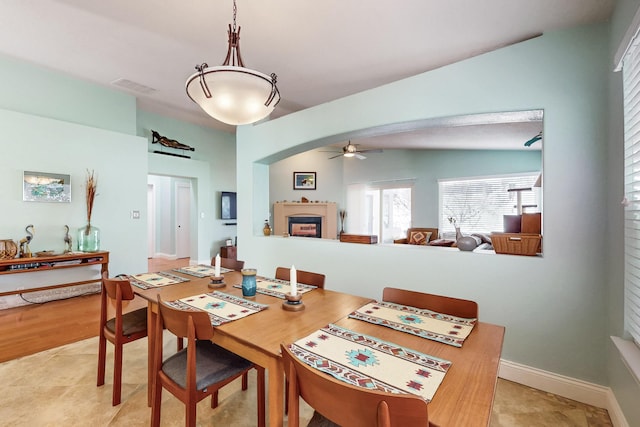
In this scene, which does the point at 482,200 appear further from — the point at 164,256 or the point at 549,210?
the point at 164,256

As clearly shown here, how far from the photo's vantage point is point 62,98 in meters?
4.01

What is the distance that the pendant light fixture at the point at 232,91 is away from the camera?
62.4 inches

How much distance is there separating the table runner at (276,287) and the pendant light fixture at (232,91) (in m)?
1.12

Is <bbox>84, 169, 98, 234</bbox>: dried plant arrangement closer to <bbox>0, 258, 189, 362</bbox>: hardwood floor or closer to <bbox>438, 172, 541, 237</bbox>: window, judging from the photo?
<bbox>0, 258, 189, 362</bbox>: hardwood floor

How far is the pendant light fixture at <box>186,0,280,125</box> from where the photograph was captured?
5.20 ft

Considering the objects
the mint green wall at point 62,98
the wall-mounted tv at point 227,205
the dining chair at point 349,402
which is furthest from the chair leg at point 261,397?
the wall-mounted tv at point 227,205

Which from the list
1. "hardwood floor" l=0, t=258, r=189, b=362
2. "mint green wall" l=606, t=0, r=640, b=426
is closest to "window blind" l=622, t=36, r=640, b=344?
"mint green wall" l=606, t=0, r=640, b=426

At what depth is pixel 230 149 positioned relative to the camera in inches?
268

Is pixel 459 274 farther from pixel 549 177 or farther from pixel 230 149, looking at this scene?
pixel 230 149

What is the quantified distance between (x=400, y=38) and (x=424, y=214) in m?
4.52

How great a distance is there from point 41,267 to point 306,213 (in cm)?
476

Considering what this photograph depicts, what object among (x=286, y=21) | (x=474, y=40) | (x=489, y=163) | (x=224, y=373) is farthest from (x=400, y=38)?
(x=489, y=163)

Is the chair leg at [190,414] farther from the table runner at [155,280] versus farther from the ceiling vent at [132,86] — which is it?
the ceiling vent at [132,86]

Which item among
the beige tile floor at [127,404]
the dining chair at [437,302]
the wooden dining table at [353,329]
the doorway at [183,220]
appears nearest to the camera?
the wooden dining table at [353,329]
